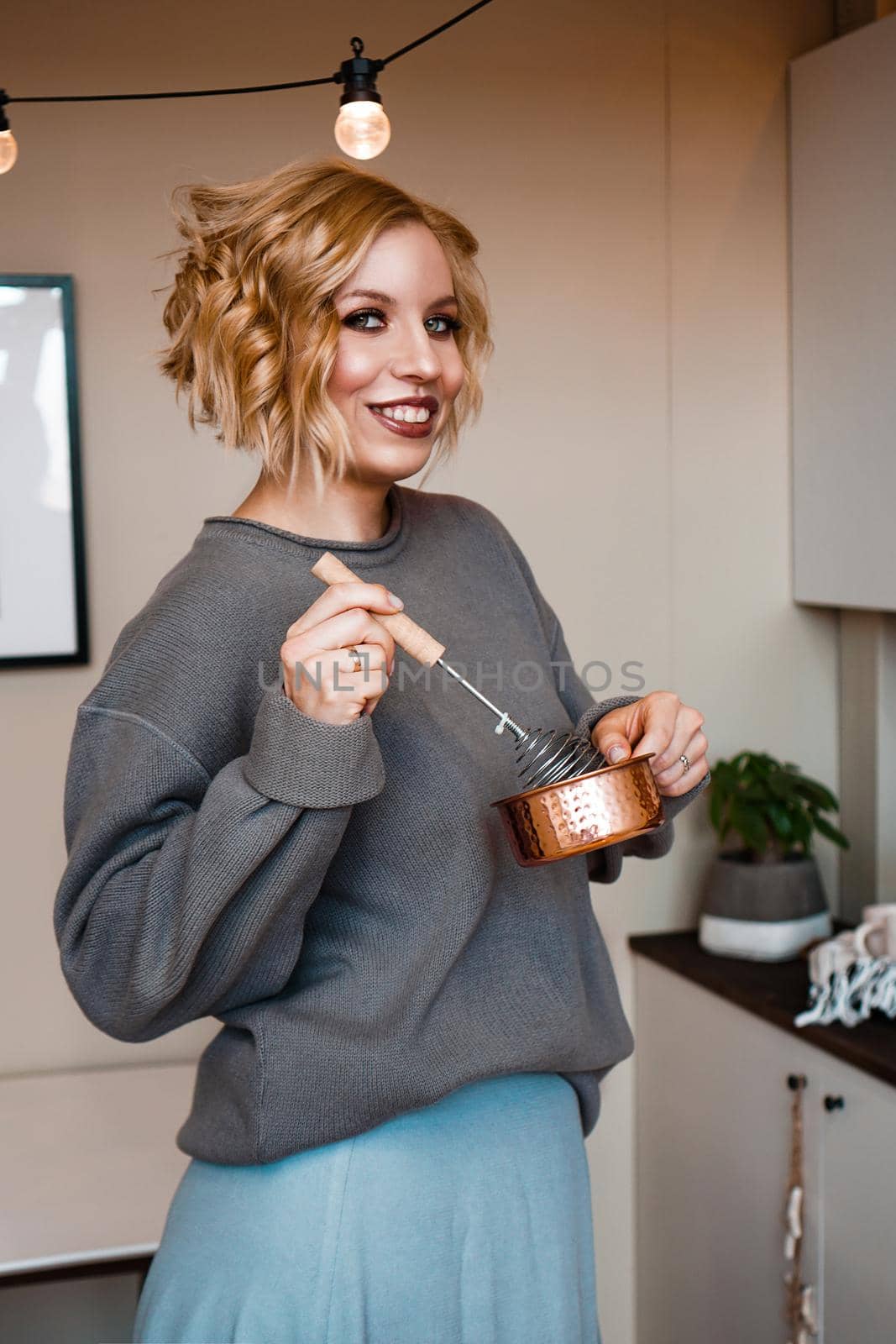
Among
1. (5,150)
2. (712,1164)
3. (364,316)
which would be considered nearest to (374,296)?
(364,316)

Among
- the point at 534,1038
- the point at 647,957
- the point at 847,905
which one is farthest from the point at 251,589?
the point at 847,905

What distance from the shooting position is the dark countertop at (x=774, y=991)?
5.71ft

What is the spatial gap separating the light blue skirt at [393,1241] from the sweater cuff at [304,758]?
33cm

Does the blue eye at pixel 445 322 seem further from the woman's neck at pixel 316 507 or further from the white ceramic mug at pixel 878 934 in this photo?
the white ceramic mug at pixel 878 934

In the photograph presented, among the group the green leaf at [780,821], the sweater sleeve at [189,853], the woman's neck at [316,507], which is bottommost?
the green leaf at [780,821]

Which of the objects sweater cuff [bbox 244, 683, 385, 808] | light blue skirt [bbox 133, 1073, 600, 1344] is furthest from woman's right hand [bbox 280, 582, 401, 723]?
light blue skirt [bbox 133, 1073, 600, 1344]

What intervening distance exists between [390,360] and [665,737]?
15.2 inches

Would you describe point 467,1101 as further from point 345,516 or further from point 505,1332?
point 345,516

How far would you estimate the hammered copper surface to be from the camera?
0.97 m

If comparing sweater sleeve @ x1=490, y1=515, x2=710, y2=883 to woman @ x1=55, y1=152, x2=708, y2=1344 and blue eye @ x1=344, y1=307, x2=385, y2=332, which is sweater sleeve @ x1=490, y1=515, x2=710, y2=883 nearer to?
woman @ x1=55, y1=152, x2=708, y2=1344

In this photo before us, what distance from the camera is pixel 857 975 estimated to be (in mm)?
1851

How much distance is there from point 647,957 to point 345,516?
4.33 ft

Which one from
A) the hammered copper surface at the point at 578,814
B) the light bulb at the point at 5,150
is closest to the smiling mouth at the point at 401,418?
the hammered copper surface at the point at 578,814

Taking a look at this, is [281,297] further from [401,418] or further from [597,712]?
[597,712]
